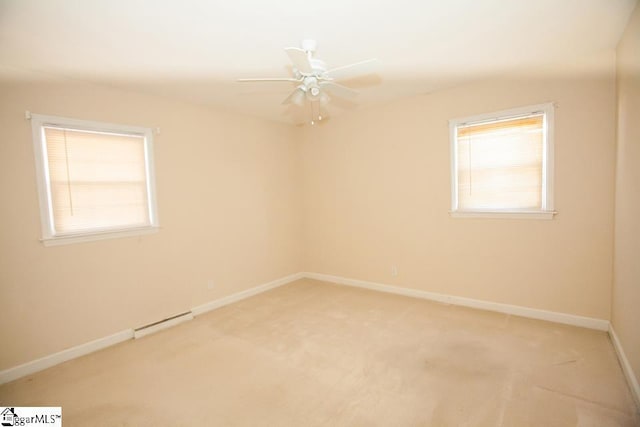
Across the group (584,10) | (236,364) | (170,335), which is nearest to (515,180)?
(584,10)

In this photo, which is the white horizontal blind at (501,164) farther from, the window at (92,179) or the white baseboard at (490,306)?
the window at (92,179)

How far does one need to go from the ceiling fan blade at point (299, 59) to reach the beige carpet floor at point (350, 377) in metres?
2.34

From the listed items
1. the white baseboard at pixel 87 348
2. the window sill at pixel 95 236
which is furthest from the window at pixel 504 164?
the window sill at pixel 95 236

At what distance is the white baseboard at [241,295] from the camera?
12.8 feet

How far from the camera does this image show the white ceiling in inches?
79.6

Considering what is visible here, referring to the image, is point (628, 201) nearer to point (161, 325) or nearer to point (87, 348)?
point (161, 325)

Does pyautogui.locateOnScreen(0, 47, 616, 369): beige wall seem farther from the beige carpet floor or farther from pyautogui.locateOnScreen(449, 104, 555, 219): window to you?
the beige carpet floor

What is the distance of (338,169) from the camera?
4.83 m

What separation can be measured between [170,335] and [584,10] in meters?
4.53

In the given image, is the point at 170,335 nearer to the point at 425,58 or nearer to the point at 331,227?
the point at 331,227

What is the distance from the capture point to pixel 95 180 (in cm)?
309

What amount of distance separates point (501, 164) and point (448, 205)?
2.39ft

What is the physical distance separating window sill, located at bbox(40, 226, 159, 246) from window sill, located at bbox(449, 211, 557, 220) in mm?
3576

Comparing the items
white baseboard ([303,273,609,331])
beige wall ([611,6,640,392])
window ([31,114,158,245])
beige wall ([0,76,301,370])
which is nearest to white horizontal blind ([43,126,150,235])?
window ([31,114,158,245])
